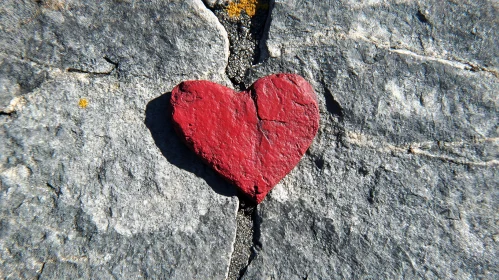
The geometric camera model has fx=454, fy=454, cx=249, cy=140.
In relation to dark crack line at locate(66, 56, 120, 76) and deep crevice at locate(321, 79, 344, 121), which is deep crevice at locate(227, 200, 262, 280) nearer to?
deep crevice at locate(321, 79, 344, 121)

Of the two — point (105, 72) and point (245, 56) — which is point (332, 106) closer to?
point (245, 56)

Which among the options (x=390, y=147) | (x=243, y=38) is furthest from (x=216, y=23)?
(x=390, y=147)

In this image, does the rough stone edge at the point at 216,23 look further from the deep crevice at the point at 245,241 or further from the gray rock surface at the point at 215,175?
the deep crevice at the point at 245,241

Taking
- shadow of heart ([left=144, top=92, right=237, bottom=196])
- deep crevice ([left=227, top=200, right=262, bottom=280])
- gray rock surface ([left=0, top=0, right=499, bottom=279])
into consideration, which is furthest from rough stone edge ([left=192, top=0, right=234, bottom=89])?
deep crevice ([left=227, top=200, right=262, bottom=280])

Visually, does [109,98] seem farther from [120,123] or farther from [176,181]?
[176,181]

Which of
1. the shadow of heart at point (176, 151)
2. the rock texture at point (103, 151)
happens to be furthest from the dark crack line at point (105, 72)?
the shadow of heart at point (176, 151)

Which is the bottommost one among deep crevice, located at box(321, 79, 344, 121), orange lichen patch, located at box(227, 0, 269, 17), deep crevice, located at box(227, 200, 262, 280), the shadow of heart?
deep crevice, located at box(227, 200, 262, 280)
